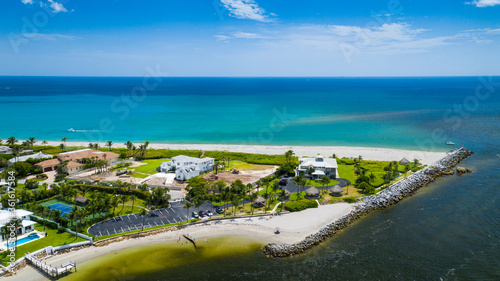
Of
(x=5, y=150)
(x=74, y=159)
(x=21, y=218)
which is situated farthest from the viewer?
(x=5, y=150)

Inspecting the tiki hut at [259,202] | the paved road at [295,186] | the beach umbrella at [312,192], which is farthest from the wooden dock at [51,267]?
the paved road at [295,186]

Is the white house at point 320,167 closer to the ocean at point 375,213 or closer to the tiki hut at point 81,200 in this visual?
the ocean at point 375,213

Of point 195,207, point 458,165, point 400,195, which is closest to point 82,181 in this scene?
point 195,207

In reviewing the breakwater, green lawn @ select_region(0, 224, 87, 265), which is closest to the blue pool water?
green lawn @ select_region(0, 224, 87, 265)

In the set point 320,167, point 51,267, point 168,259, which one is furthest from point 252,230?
point 320,167

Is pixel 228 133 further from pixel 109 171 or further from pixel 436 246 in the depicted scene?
pixel 436 246

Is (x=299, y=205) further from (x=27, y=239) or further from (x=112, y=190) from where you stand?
(x=27, y=239)
